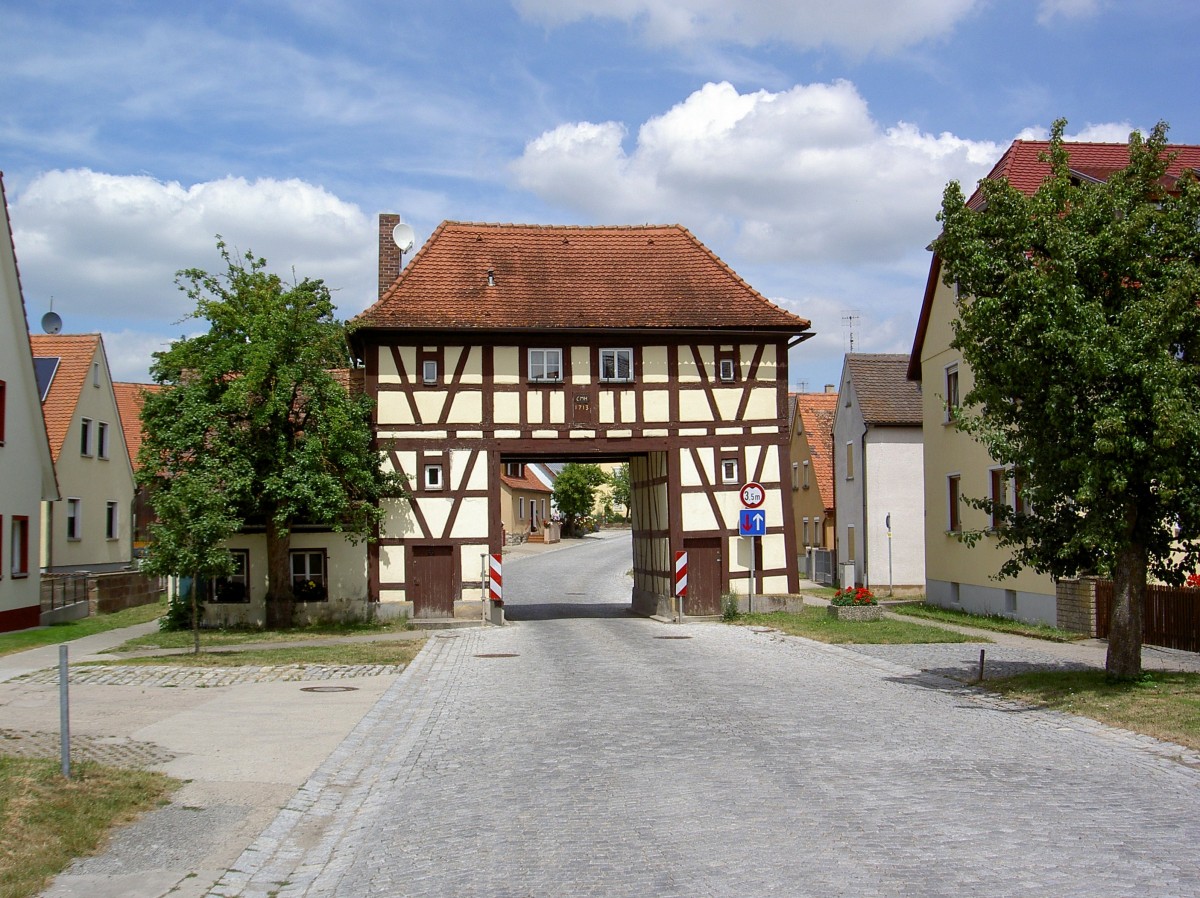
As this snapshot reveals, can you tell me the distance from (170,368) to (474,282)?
26.6 feet

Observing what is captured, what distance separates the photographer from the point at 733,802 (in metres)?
8.35

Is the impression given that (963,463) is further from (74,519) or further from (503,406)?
(74,519)

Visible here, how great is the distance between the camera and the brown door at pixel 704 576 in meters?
30.0

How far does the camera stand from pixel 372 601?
28641 millimetres

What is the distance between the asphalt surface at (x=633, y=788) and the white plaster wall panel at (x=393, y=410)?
12.6m

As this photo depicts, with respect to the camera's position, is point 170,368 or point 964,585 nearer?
point 170,368

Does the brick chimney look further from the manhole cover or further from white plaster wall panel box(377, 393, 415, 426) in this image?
the manhole cover

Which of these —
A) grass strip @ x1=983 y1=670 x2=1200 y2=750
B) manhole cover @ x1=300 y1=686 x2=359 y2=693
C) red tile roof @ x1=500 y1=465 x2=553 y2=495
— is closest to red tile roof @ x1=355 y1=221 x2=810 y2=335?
manhole cover @ x1=300 y1=686 x2=359 y2=693

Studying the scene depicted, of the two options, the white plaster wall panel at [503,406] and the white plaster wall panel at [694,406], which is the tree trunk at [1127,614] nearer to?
the white plaster wall panel at [694,406]

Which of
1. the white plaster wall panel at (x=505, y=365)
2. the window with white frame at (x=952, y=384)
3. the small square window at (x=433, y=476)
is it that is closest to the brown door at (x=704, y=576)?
the white plaster wall panel at (x=505, y=365)

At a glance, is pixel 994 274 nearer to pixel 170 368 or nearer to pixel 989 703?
pixel 989 703

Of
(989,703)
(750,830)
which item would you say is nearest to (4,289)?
(989,703)

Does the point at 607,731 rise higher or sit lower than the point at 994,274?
lower

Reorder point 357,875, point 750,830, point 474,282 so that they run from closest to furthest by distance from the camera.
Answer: point 357,875
point 750,830
point 474,282
